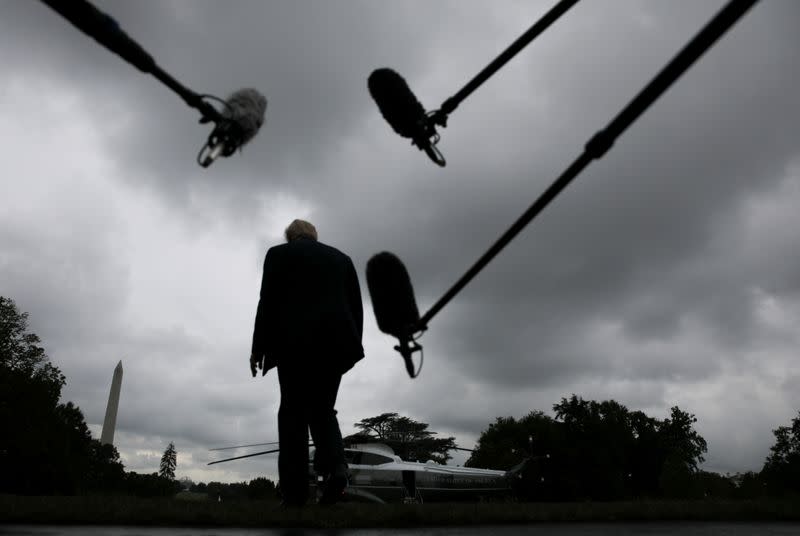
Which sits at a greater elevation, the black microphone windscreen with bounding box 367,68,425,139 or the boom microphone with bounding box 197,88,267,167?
the black microphone windscreen with bounding box 367,68,425,139

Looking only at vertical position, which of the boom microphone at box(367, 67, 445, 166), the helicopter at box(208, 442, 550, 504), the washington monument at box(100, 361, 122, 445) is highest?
the washington monument at box(100, 361, 122, 445)

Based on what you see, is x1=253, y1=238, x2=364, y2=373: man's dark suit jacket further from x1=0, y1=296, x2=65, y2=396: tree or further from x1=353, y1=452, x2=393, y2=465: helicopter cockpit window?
x1=0, y1=296, x2=65, y2=396: tree

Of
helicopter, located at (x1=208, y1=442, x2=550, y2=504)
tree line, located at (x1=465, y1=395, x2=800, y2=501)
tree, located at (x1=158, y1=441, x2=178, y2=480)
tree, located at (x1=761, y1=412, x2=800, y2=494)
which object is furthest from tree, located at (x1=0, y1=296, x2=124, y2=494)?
tree, located at (x1=158, y1=441, x2=178, y2=480)

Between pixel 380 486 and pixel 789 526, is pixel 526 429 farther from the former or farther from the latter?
pixel 789 526

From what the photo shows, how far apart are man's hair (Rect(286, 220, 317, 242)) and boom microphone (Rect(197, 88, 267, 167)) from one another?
2454 millimetres

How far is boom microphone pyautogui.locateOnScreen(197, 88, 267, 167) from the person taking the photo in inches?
81.0

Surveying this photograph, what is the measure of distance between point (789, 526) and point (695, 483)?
7458cm

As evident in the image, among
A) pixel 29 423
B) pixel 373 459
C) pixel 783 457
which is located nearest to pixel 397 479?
pixel 373 459

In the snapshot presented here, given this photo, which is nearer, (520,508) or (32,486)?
(520,508)

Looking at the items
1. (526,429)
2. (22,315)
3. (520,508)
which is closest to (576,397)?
(526,429)

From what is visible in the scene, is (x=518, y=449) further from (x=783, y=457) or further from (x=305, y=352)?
(x=305, y=352)

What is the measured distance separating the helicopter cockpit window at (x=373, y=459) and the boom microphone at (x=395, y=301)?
21.7 m

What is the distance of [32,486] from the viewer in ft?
128

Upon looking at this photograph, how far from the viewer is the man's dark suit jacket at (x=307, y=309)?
4105 mm
